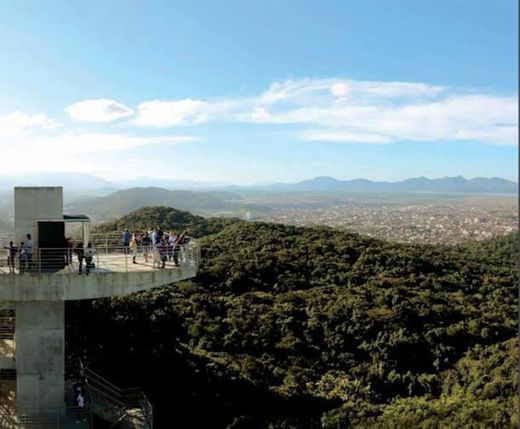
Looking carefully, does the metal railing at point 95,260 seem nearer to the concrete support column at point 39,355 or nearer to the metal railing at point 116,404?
the concrete support column at point 39,355

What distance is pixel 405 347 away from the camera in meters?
35.2

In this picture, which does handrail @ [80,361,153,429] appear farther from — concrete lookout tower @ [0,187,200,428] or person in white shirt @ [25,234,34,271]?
person in white shirt @ [25,234,34,271]

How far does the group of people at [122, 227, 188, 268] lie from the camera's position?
18547 millimetres

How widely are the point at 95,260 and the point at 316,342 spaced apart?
Result: 2041cm

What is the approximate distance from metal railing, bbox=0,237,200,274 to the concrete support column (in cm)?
102

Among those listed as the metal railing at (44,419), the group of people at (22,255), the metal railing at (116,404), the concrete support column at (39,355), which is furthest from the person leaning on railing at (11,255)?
Result: the metal railing at (116,404)

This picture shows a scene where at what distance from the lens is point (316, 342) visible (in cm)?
3675

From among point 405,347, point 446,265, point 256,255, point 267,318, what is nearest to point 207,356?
point 267,318

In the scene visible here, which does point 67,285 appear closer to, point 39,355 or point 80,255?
point 80,255

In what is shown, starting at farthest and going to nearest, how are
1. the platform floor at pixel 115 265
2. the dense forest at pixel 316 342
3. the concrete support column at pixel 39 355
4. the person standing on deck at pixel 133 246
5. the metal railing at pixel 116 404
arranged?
the dense forest at pixel 316 342
the person standing on deck at pixel 133 246
the metal railing at pixel 116 404
the platform floor at pixel 115 265
the concrete support column at pixel 39 355

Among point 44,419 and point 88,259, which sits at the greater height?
point 88,259

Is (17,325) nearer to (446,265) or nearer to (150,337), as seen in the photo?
(150,337)

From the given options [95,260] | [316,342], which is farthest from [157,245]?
[316,342]

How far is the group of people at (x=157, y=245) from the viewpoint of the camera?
18.5 m
